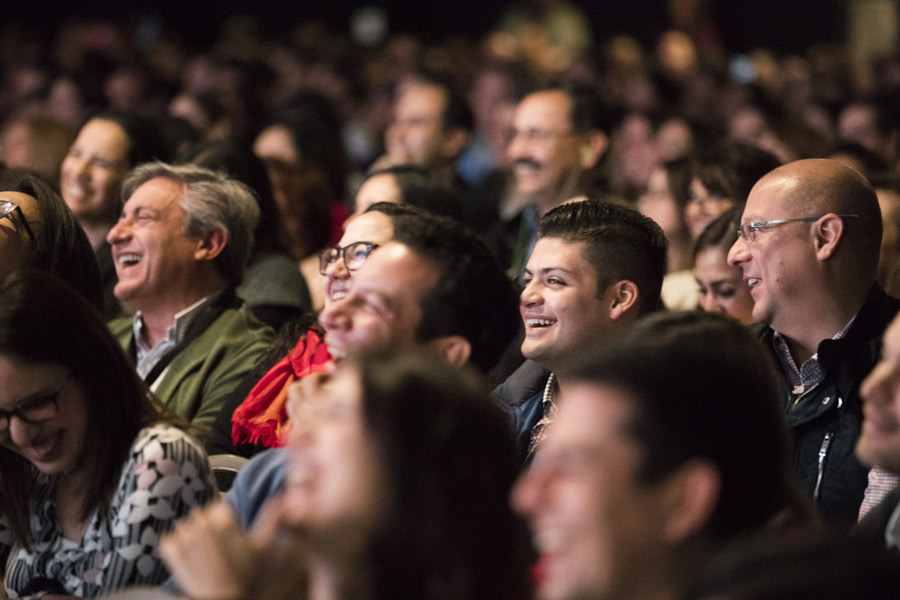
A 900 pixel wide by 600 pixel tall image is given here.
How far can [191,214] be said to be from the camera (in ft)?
11.4

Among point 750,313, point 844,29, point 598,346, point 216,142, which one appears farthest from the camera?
point 844,29

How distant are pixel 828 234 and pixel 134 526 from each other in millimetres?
1649

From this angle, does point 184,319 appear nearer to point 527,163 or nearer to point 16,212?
point 16,212

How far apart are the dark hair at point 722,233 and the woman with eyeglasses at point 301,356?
3.41 feet

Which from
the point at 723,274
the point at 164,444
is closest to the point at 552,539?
the point at 164,444

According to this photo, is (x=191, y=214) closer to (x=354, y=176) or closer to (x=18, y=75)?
(x=354, y=176)

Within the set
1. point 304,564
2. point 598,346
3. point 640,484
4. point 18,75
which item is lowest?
point 304,564

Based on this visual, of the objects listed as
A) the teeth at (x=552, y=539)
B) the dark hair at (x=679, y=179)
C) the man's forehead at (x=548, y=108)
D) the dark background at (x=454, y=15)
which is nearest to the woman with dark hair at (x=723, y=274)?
the dark hair at (x=679, y=179)

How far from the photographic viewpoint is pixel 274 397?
9.24ft

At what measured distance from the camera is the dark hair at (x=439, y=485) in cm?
152

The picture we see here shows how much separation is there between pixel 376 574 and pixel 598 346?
44cm

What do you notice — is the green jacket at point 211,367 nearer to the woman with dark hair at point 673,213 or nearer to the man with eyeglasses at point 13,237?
the man with eyeglasses at point 13,237

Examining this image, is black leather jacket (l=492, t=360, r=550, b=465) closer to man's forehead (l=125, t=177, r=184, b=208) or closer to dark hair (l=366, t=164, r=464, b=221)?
dark hair (l=366, t=164, r=464, b=221)

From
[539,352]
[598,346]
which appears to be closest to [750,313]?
[539,352]
